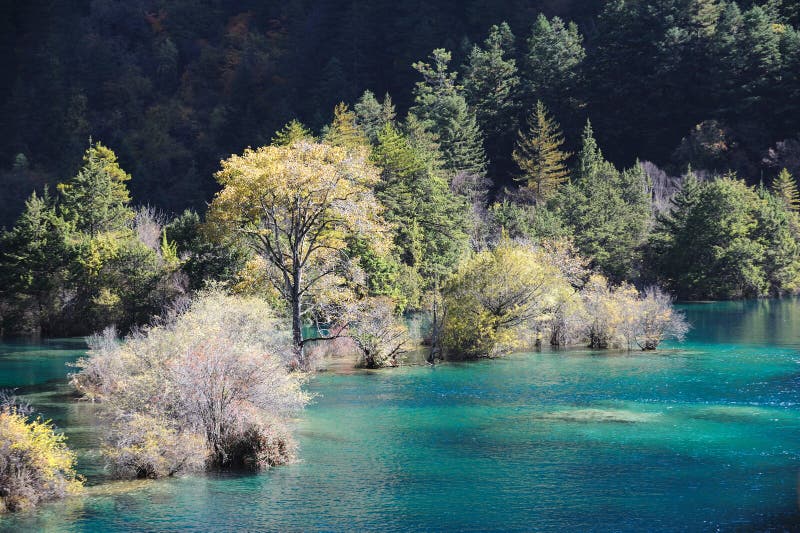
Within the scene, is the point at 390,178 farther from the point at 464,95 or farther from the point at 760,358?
the point at 464,95

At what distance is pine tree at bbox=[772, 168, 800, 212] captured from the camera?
113 m

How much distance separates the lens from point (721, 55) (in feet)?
422

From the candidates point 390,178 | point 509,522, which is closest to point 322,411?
point 509,522

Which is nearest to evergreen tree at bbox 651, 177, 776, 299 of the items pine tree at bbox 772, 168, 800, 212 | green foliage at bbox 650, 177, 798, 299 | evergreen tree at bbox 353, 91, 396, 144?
green foliage at bbox 650, 177, 798, 299

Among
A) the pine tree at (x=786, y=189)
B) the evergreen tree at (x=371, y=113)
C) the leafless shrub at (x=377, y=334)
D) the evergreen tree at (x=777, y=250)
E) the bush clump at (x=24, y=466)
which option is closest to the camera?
the bush clump at (x=24, y=466)

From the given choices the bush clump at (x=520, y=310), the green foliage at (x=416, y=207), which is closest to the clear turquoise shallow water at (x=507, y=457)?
the bush clump at (x=520, y=310)

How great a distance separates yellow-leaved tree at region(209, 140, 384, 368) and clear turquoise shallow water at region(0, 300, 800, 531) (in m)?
7.05

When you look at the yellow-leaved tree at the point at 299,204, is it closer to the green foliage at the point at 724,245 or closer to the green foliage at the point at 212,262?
the green foliage at the point at 212,262

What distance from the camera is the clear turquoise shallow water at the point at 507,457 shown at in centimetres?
2764

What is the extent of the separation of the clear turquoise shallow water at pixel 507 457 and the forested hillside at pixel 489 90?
7915 centimetres

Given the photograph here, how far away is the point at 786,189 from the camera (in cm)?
11406

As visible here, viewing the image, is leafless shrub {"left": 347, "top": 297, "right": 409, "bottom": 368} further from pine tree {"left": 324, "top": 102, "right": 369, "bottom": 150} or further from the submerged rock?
pine tree {"left": 324, "top": 102, "right": 369, "bottom": 150}

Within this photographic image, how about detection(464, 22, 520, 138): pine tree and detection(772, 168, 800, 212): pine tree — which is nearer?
detection(772, 168, 800, 212): pine tree

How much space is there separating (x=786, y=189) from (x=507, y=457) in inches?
3557
